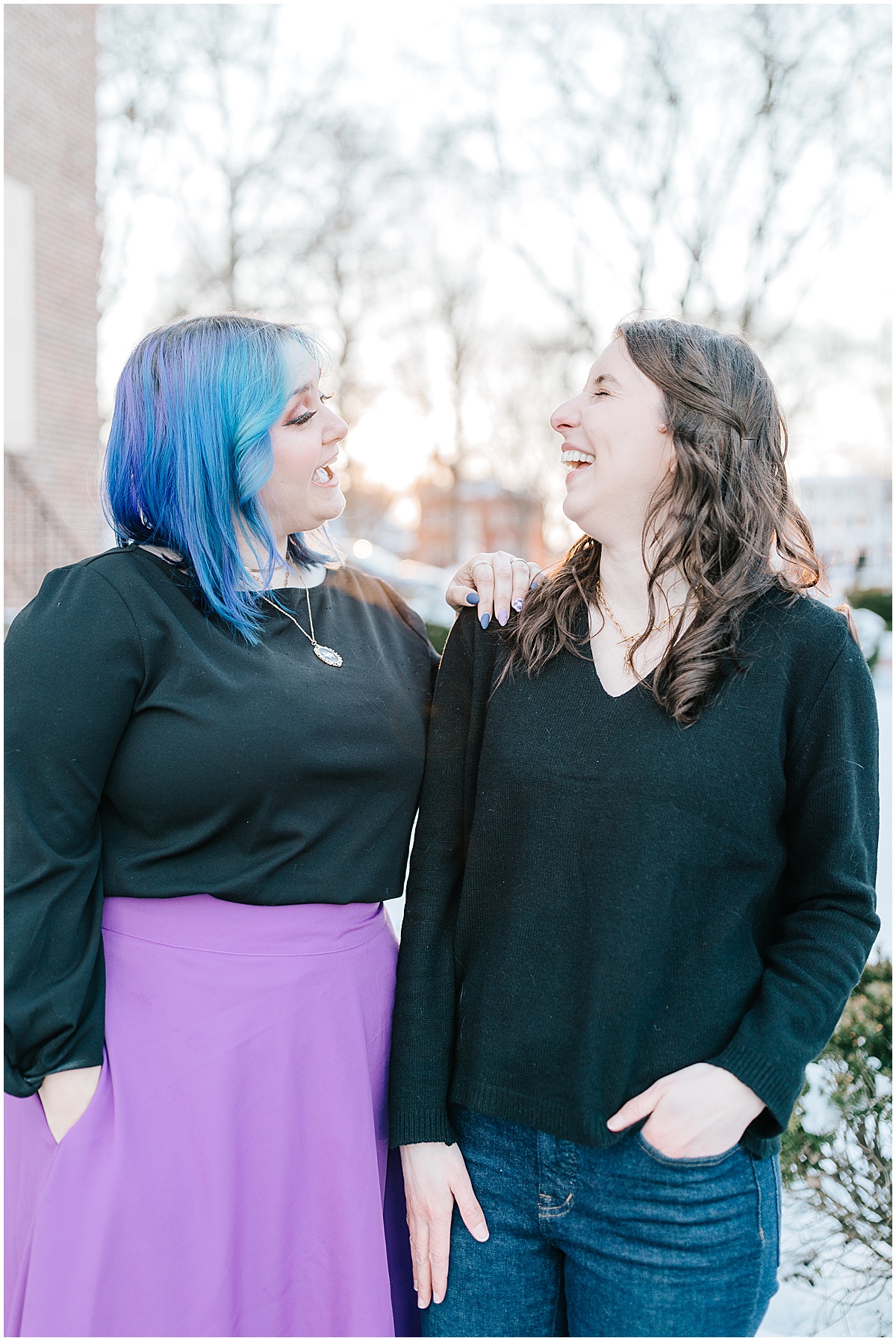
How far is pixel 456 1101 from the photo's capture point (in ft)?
5.43

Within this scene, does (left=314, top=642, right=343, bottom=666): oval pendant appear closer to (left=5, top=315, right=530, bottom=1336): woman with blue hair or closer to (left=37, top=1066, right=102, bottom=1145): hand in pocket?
(left=5, top=315, right=530, bottom=1336): woman with blue hair

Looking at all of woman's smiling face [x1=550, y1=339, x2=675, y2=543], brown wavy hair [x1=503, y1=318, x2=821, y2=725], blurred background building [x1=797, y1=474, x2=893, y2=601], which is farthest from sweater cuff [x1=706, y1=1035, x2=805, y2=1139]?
blurred background building [x1=797, y1=474, x2=893, y2=601]

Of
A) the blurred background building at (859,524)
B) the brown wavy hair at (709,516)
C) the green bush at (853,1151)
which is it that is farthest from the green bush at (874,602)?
the brown wavy hair at (709,516)

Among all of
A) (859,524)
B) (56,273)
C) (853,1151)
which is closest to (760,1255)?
(853,1151)

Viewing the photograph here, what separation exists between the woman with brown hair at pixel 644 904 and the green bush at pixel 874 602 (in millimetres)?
10325

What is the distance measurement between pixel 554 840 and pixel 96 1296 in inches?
45.0

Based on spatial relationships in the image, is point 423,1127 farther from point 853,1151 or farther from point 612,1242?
point 853,1151

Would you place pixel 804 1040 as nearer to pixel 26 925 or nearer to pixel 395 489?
pixel 26 925

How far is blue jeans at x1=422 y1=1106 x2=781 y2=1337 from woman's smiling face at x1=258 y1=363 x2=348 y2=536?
128cm

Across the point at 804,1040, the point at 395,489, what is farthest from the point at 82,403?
the point at 395,489

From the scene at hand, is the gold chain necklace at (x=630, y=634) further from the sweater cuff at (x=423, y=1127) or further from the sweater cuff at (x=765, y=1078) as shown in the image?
the sweater cuff at (x=423, y=1127)

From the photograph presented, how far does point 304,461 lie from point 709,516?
0.86 meters

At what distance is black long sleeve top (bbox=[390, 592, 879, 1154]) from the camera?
1.53 meters

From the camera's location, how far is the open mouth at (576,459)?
1.79m
